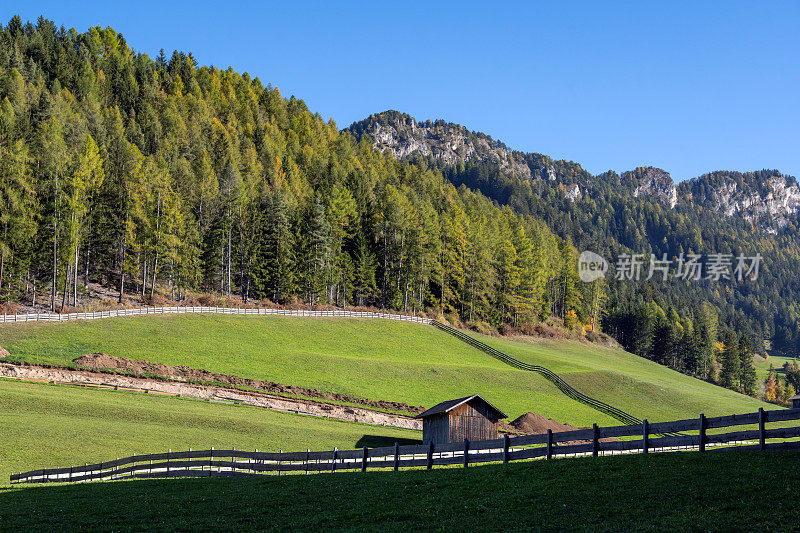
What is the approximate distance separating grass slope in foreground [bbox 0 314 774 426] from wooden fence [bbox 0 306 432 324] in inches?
55.2

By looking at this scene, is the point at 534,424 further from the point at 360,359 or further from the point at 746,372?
the point at 746,372

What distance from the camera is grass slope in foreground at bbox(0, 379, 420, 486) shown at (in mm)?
33531

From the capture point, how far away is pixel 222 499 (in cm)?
1948

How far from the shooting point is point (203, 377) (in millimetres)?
53812

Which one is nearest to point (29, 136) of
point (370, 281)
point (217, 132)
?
point (217, 132)

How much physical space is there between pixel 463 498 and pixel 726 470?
21.5 ft

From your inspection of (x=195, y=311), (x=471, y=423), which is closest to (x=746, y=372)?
(x=471, y=423)

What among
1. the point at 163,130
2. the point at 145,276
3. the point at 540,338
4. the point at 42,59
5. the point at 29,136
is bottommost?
the point at 540,338

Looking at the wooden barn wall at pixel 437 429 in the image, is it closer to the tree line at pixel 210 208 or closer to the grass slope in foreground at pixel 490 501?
the grass slope in foreground at pixel 490 501

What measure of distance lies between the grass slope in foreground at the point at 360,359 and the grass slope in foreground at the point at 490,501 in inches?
1409

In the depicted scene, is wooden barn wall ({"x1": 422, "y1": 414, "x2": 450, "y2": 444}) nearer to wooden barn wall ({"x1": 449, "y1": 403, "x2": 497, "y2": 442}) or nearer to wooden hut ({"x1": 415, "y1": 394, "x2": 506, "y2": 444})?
wooden hut ({"x1": 415, "y1": 394, "x2": 506, "y2": 444})

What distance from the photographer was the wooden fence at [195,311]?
199 feet

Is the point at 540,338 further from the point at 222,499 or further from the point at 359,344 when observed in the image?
the point at 222,499

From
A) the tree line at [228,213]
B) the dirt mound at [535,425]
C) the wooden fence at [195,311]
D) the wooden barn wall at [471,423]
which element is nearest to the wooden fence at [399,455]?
the wooden barn wall at [471,423]
